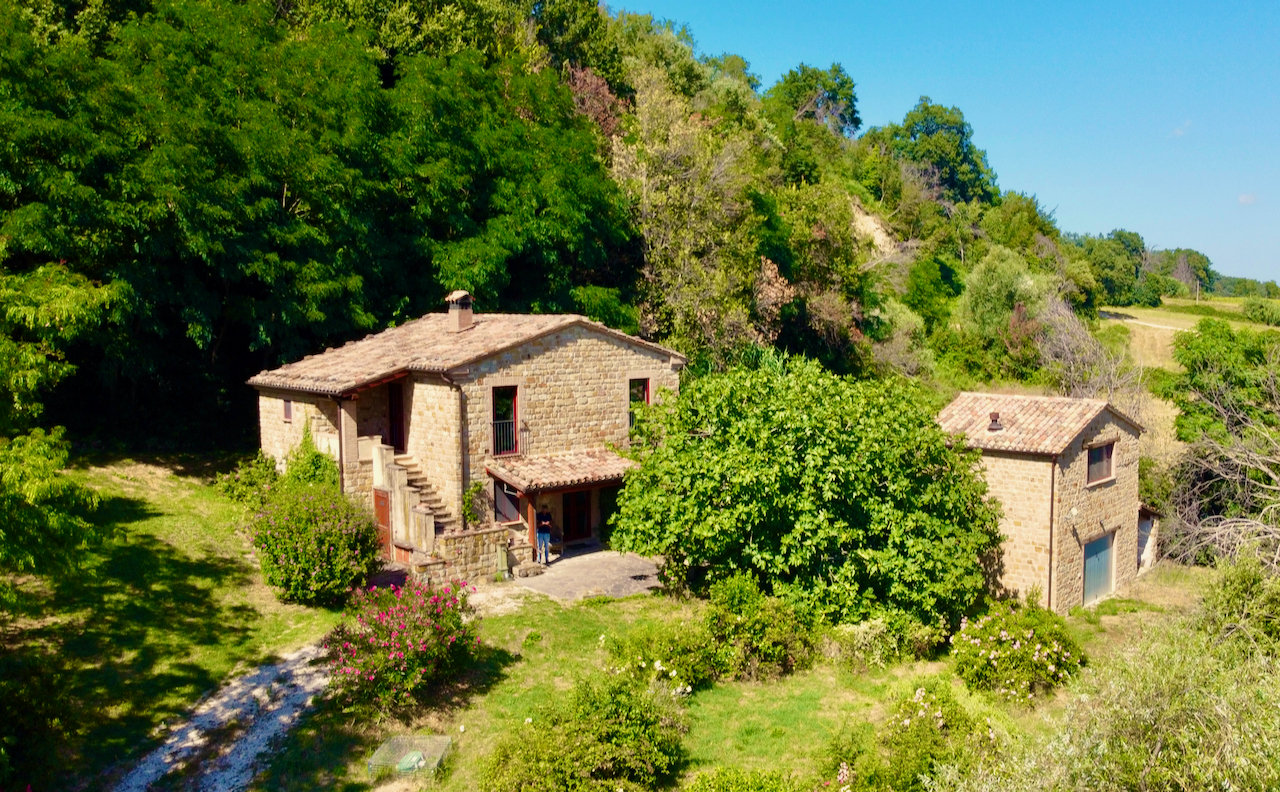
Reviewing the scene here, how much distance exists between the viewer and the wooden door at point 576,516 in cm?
2434

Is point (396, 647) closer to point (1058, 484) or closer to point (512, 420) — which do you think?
point (512, 420)

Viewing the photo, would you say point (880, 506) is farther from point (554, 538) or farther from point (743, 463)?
point (554, 538)

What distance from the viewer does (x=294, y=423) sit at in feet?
79.9

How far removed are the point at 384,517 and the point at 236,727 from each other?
8.49 metres

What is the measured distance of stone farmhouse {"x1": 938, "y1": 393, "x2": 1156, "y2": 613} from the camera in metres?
21.9

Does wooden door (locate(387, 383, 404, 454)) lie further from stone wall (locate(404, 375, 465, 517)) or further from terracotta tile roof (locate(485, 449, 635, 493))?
terracotta tile roof (locate(485, 449, 635, 493))

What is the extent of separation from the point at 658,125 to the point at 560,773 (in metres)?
28.9

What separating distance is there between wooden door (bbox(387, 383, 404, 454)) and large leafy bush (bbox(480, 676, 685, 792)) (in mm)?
11846

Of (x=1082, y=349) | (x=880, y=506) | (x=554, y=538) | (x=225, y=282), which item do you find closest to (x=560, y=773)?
(x=880, y=506)

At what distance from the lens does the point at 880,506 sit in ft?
63.2

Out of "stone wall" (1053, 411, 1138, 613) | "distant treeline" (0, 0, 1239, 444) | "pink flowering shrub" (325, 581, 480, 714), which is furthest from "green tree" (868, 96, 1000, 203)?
"pink flowering shrub" (325, 581, 480, 714)

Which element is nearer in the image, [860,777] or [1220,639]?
[860,777]

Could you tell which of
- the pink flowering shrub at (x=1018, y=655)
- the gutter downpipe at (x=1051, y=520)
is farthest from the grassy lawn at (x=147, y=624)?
the gutter downpipe at (x=1051, y=520)

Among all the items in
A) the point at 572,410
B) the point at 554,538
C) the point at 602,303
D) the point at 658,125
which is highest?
the point at 658,125
